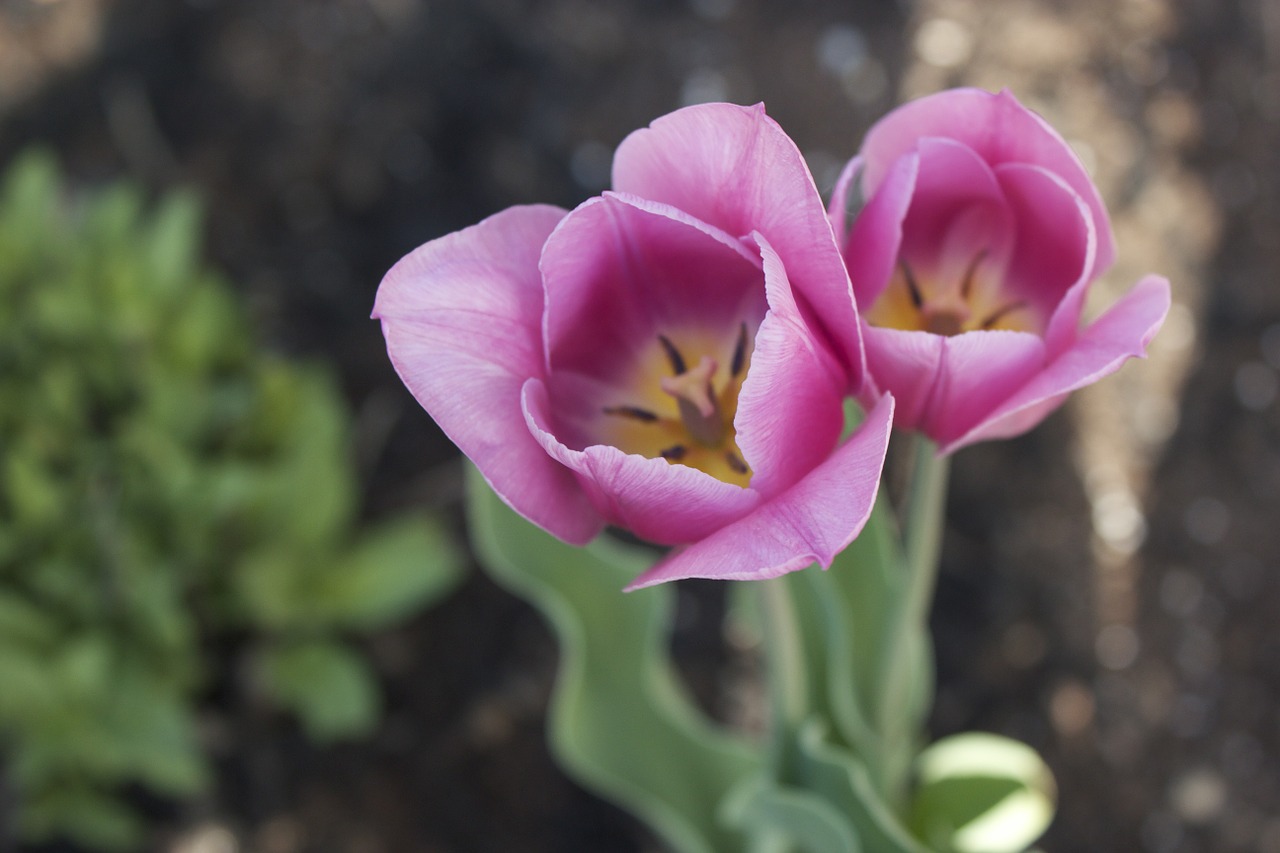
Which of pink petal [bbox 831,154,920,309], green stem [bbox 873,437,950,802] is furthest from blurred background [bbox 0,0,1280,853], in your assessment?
pink petal [bbox 831,154,920,309]

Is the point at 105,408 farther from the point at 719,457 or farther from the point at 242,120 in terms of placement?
the point at 719,457

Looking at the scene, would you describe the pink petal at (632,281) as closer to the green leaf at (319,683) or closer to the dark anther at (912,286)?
the dark anther at (912,286)

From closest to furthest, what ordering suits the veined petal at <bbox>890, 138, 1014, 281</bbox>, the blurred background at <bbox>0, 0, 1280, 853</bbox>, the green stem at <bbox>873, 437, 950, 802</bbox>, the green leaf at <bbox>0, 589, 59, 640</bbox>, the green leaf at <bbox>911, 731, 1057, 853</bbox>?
the veined petal at <bbox>890, 138, 1014, 281</bbox>
the green stem at <bbox>873, 437, 950, 802</bbox>
the green leaf at <bbox>911, 731, 1057, 853</bbox>
the green leaf at <bbox>0, 589, 59, 640</bbox>
the blurred background at <bbox>0, 0, 1280, 853</bbox>

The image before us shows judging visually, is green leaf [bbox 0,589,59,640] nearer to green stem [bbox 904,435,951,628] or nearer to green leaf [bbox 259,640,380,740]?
green leaf [bbox 259,640,380,740]

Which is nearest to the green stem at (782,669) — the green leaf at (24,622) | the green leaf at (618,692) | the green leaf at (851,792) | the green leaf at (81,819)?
the green leaf at (851,792)

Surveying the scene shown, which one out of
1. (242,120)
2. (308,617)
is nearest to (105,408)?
(308,617)
